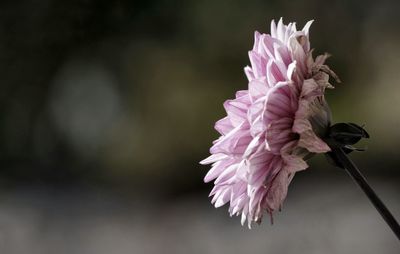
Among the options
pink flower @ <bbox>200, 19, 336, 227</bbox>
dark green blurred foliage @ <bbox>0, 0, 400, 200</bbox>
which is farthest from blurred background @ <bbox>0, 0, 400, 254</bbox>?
pink flower @ <bbox>200, 19, 336, 227</bbox>

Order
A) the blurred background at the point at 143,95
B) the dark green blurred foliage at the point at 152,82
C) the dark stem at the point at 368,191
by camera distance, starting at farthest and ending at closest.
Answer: the dark green blurred foliage at the point at 152,82 < the blurred background at the point at 143,95 < the dark stem at the point at 368,191

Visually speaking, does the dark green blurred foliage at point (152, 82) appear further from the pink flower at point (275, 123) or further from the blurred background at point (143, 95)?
the pink flower at point (275, 123)

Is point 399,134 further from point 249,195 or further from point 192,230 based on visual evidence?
point 249,195

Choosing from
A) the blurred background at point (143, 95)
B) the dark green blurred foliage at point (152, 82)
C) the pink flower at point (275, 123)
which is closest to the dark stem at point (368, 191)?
the pink flower at point (275, 123)

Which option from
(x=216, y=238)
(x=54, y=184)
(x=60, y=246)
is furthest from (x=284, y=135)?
(x=54, y=184)

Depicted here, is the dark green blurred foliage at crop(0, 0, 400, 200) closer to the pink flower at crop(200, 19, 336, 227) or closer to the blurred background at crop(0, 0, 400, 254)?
the blurred background at crop(0, 0, 400, 254)

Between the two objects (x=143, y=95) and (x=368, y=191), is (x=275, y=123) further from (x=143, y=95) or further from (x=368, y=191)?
(x=143, y=95)
